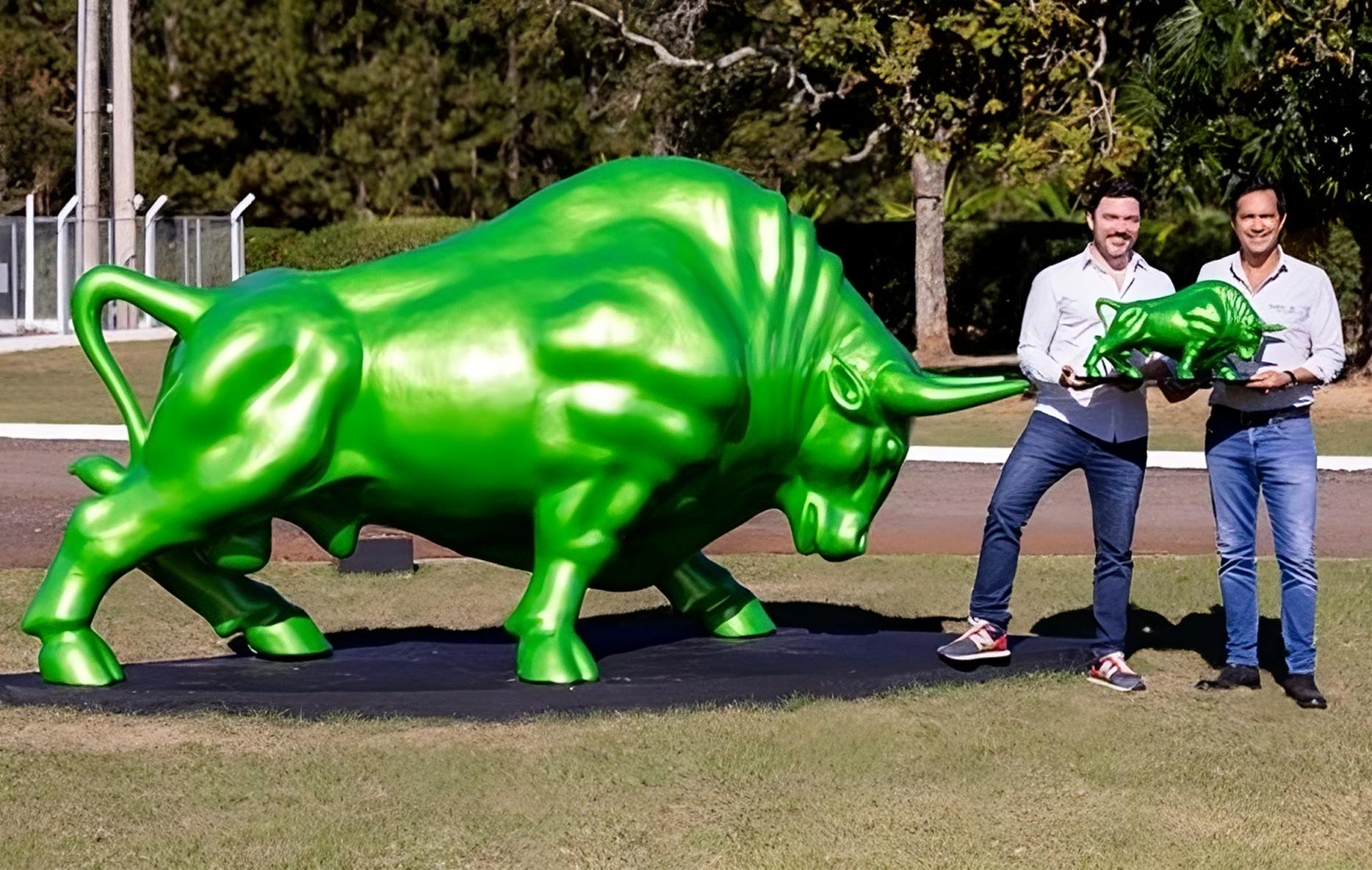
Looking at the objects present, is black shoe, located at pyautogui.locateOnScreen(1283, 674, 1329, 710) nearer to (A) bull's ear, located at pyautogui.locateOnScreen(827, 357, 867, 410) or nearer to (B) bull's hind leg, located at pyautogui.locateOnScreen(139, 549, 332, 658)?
(A) bull's ear, located at pyautogui.locateOnScreen(827, 357, 867, 410)

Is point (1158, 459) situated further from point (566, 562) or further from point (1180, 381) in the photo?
point (566, 562)

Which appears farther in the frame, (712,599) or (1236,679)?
(712,599)

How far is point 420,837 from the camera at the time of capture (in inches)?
198

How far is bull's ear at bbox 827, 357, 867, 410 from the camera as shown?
21.2ft

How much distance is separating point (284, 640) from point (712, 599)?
4.99 ft

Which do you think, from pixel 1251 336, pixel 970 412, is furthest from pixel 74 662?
pixel 970 412

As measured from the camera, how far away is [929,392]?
6465 mm

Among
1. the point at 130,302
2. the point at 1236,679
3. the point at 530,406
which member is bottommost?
the point at 1236,679

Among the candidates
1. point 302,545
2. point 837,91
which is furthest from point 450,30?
point 302,545

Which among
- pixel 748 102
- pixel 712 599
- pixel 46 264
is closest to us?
pixel 712 599

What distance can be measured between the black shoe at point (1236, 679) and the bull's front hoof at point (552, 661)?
2.18 metres

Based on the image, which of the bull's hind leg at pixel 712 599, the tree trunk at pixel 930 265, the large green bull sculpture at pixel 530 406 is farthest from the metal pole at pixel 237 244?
the large green bull sculpture at pixel 530 406

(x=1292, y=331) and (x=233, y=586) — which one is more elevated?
(x=1292, y=331)

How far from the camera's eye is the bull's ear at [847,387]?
6469mm
